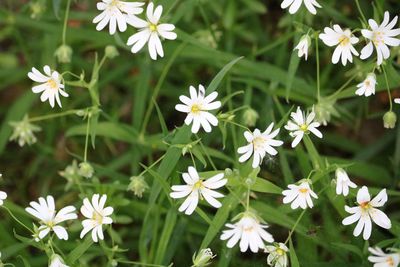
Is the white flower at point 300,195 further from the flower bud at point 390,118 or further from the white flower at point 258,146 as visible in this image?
the flower bud at point 390,118

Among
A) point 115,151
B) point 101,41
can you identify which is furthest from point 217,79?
point 115,151

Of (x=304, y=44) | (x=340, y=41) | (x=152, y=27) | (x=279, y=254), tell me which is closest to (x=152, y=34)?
(x=152, y=27)

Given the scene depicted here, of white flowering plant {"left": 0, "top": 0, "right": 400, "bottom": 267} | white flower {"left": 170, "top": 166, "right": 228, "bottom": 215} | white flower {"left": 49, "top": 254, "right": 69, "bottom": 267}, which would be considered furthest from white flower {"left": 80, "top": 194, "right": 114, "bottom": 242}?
white flower {"left": 170, "top": 166, "right": 228, "bottom": 215}

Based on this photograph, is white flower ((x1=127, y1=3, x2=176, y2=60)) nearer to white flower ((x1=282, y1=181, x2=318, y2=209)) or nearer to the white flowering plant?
the white flowering plant

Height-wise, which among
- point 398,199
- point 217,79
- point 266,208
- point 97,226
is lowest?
point 97,226

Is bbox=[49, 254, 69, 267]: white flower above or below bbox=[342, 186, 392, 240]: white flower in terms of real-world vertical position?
below

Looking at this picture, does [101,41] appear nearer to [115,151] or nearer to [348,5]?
[115,151]

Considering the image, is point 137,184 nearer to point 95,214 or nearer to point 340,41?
point 95,214
